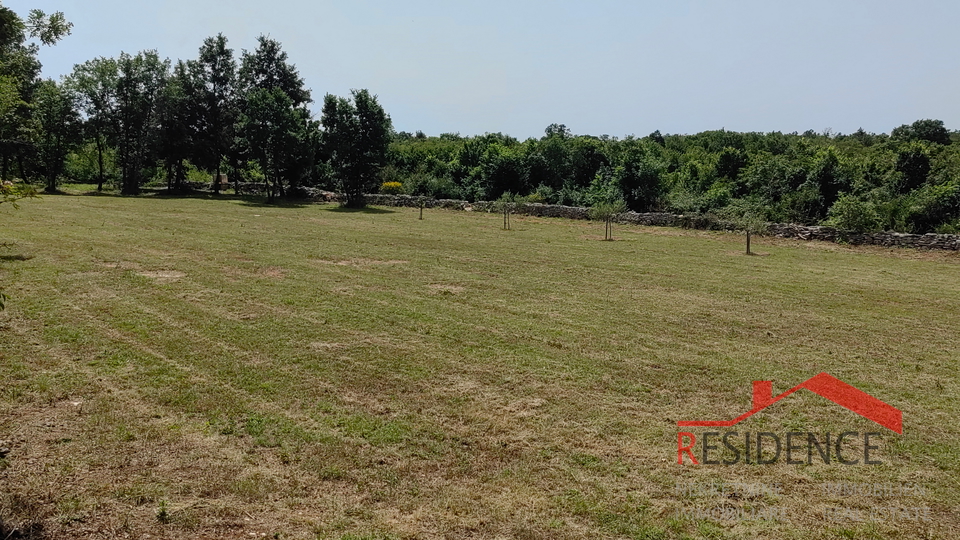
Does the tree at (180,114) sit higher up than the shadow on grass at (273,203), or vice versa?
the tree at (180,114)

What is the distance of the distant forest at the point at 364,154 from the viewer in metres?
28.1

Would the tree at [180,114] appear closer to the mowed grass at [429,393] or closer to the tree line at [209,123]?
the tree line at [209,123]

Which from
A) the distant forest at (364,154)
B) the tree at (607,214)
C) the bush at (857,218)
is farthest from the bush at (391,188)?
the bush at (857,218)

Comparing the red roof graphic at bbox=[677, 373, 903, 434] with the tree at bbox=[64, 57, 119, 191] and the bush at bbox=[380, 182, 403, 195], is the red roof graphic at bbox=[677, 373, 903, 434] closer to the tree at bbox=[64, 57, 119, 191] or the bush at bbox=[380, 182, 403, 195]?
the bush at bbox=[380, 182, 403, 195]

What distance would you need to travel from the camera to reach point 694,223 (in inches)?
1011

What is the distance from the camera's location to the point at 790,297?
11.9 meters

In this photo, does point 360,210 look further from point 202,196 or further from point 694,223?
point 694,223

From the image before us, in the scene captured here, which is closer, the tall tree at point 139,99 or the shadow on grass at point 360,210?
the shadow on grass at point 360,210

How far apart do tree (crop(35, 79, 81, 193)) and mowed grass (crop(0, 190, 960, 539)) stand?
87.6ft

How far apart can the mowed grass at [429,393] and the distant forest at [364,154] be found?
16371 millimetres

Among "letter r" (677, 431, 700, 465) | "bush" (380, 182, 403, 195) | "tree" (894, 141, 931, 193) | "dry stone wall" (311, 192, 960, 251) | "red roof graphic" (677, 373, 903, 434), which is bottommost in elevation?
"letter r" (677, 431, 700, 465)

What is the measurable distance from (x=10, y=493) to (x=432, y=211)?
2846cm

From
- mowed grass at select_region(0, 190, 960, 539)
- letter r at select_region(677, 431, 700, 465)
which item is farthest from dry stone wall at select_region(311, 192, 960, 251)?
letter r at select_region(677, 431, 700, 465)

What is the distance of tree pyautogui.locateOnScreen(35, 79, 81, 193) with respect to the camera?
114ft
